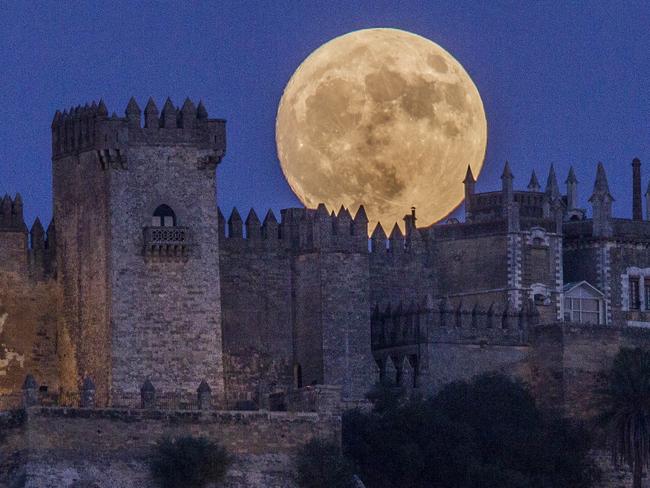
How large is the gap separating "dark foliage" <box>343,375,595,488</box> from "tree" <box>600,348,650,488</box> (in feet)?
3.89

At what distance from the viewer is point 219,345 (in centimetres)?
8812

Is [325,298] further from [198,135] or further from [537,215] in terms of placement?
[537,215]

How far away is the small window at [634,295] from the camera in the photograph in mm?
101812

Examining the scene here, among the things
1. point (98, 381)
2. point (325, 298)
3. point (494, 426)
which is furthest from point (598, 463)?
point (98, 381)

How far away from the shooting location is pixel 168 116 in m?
89.2

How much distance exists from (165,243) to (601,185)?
21317mm

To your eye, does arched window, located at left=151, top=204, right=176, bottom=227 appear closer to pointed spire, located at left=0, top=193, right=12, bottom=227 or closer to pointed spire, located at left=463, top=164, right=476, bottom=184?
pointed spire, located at left=0, top=193, right=12, bottom=227

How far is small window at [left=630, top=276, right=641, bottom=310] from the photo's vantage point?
10181cm

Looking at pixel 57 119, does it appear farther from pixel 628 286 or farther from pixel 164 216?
pixel 628 286

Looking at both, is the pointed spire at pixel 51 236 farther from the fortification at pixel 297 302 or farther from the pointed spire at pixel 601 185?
the pointed spire at pixel 601 185

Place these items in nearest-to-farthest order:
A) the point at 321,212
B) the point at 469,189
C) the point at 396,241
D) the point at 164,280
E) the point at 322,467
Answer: the point at 322,467 < the point at 164,280 < the point at 321,212 < the point at 396,241 < the point at 469,189

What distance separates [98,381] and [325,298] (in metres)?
8.43

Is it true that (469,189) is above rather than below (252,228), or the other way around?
above

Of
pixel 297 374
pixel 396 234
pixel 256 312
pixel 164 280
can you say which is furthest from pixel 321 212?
pixel 164 280
